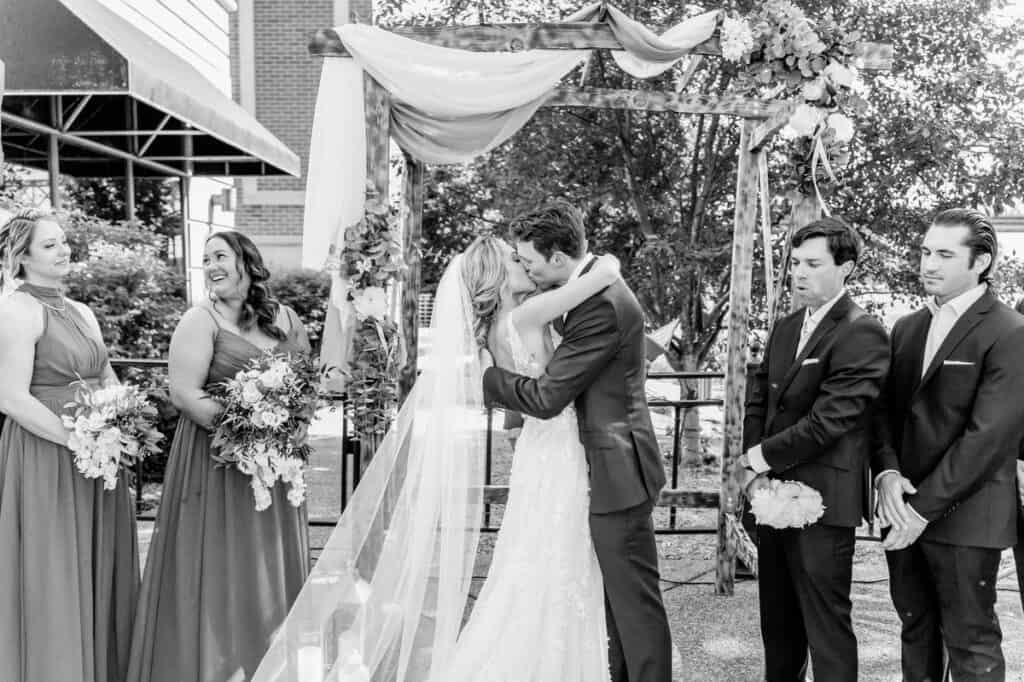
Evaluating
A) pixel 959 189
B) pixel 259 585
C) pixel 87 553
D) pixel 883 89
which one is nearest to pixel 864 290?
pixel 959 189

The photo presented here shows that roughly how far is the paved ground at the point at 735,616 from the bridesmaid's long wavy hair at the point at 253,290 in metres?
2.53

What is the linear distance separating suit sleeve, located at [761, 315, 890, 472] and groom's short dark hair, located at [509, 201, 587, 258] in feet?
3.53

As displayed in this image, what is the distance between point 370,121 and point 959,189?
17.4ft

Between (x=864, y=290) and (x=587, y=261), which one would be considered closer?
(x=587, y=261)

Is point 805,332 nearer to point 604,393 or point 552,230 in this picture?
point 604,393

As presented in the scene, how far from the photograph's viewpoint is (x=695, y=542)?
677 cm

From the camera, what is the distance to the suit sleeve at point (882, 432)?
11.2 feet

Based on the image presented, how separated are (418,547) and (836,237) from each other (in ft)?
6.88

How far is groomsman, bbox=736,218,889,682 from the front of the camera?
3256 mm

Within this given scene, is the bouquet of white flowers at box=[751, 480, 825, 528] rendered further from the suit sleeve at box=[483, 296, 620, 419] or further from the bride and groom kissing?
the suit sleeve at box=[483, 296, 620, 419]

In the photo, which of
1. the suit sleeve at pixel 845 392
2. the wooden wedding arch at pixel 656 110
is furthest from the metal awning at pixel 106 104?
the suit sleeve at pixel 845 392

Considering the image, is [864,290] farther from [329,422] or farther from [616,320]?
[329,422]

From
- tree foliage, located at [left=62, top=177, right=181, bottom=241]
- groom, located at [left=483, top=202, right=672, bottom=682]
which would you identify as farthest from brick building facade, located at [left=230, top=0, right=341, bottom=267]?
A: groom, located at [left=483, top=202, right=672, bottom=682]

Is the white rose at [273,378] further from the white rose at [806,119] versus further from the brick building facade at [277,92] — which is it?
the brick building facade at [277,92]
